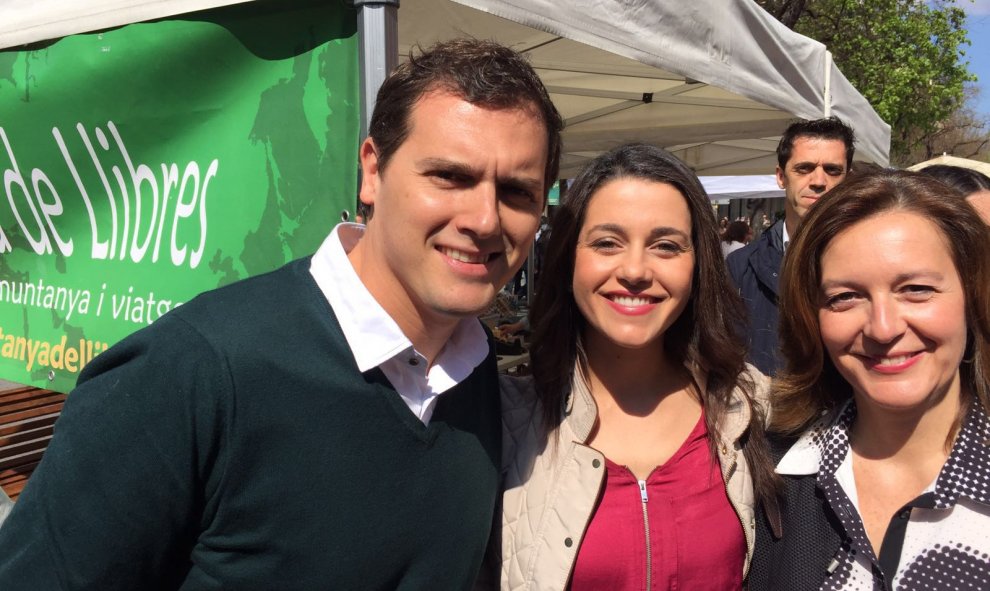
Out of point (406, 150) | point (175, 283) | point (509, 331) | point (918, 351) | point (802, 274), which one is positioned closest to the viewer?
point (406, 150)

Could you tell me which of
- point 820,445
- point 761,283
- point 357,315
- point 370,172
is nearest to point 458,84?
point 370,172

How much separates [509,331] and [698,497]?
3.84 m

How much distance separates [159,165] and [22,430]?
232 centimetres

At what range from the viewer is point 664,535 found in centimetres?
163

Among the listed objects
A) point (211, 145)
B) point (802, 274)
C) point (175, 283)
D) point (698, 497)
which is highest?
point (211, 145)

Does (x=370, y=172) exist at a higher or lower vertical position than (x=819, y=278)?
higher

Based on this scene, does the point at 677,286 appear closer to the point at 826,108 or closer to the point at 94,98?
the point at 94,98

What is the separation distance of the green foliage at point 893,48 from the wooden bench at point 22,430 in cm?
1394

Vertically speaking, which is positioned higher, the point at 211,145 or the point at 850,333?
the point at 211,145

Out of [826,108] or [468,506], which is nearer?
[468,506]

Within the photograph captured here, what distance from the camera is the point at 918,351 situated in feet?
4.74

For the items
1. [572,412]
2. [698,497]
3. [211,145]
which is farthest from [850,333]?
[211,145]

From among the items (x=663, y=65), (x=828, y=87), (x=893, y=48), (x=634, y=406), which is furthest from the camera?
(x=893, y=48)

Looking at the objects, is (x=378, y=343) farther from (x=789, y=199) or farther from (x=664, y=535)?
(x=789, y=199)
